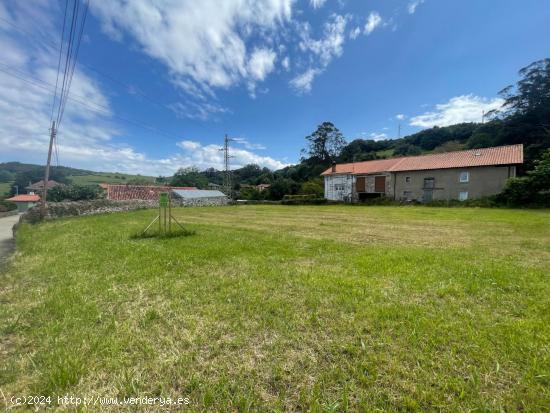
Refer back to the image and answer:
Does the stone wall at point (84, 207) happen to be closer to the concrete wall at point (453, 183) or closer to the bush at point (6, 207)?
the bush at point (6, 207)

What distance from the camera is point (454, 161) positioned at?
26906 millimetres

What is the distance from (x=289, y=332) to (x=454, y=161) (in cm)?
3177

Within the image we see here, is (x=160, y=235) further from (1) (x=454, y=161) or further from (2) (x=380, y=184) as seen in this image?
(2) (x=380, y=184)

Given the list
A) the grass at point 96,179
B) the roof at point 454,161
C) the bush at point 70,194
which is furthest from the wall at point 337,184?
the grass at point 96,179

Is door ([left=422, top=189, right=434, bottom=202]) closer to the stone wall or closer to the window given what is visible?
the window

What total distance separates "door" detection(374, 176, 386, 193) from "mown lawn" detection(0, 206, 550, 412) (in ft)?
95.3

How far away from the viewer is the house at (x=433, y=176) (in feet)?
78.8

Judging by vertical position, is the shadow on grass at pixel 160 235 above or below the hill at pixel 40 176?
below

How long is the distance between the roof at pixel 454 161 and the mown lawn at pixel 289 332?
996 inches

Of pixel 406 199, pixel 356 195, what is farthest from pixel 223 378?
pixel 356 195

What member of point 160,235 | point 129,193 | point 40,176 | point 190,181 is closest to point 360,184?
point 160,235

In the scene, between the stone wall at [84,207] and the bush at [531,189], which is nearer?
the stone wall at [84,207]

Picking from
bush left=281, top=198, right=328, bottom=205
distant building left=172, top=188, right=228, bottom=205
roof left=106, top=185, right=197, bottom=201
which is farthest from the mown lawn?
roof left=106, top=185, right=197, bottom=201

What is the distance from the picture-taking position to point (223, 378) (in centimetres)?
209
